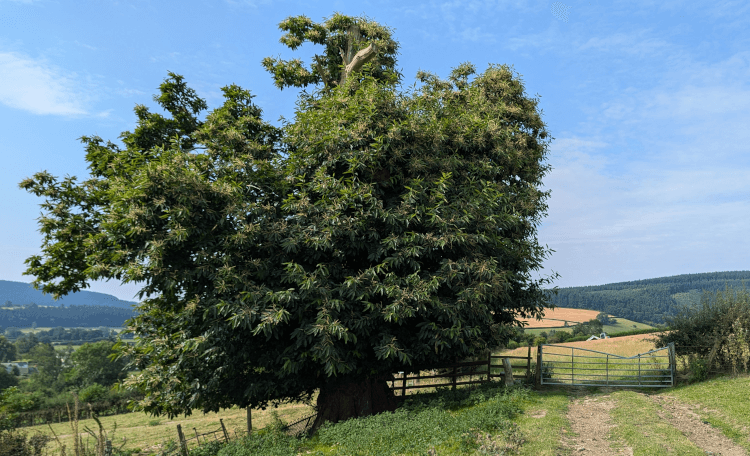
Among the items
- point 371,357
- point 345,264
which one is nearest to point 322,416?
point 371,357

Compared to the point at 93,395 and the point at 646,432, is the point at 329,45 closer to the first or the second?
the point at 646,432

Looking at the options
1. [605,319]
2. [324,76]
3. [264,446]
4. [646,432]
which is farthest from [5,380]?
[605,319]

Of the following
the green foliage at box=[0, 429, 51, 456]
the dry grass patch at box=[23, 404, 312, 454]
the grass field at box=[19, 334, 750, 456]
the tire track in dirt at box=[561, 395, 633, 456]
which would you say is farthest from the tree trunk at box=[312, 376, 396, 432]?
the dry grass patch at box=[23, 404, 312, 454]

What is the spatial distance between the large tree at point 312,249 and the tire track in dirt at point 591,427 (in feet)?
10.1

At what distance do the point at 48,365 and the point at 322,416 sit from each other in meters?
84.8

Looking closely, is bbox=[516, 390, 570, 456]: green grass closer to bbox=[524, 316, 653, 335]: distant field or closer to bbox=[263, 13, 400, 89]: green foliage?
bbox=[263, 13, 400, 89]: green foliage

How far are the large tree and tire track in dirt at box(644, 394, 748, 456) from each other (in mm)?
4689

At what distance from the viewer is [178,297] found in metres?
12.5

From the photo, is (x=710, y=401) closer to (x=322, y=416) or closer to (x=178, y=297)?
(x=322, y=416)

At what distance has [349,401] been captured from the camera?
14.1 metres

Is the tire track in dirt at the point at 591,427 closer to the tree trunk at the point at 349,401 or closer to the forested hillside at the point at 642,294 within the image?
the tree trunk at the point at 349,401

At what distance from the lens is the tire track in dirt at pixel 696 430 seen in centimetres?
920


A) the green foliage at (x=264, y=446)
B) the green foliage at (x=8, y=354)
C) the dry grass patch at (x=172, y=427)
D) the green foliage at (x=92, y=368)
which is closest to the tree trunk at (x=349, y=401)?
the green foliage at (x=264, y=446)

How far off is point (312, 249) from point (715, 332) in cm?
1536
